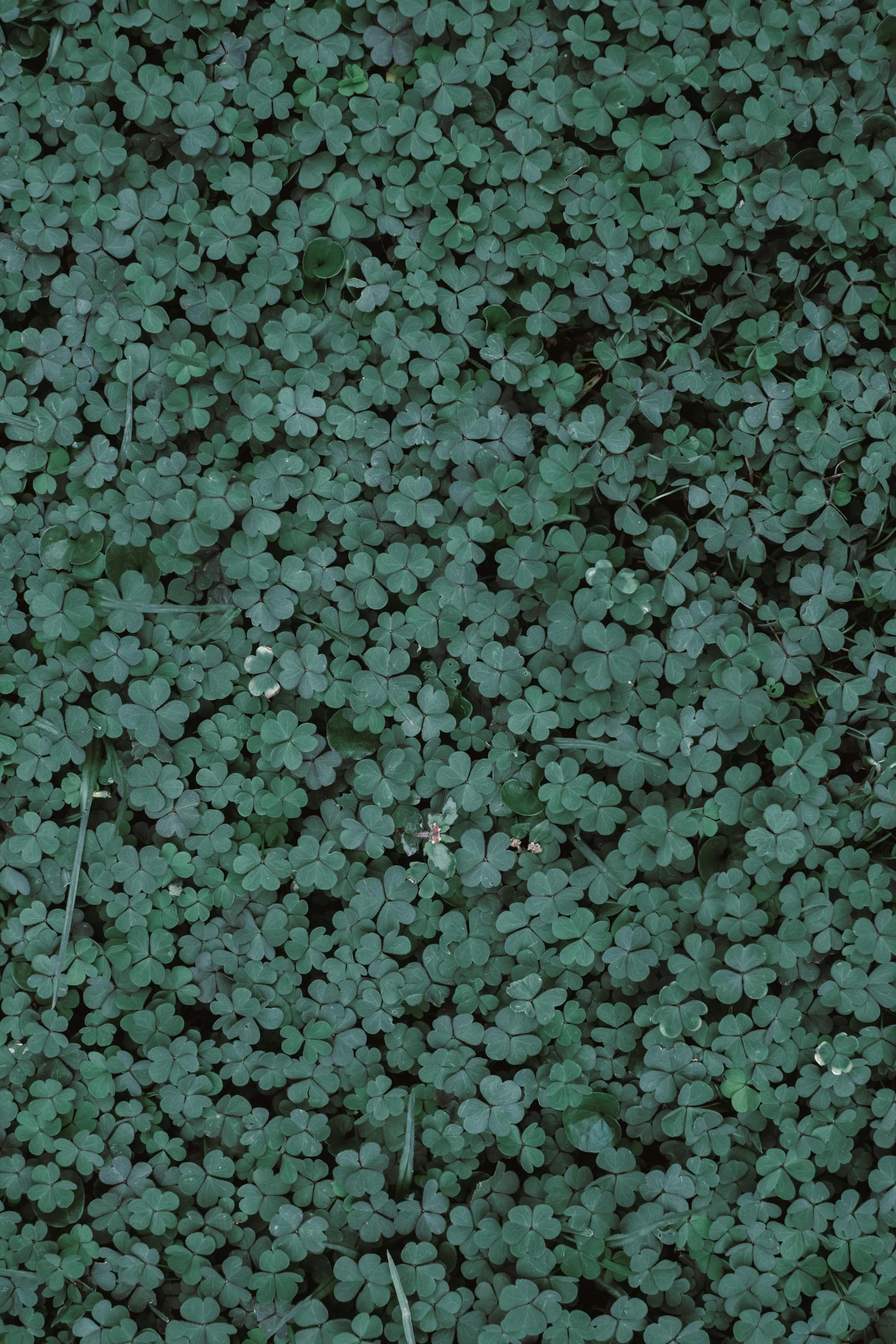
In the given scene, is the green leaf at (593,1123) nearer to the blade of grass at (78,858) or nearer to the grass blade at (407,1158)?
the grass blade at (407,1158)

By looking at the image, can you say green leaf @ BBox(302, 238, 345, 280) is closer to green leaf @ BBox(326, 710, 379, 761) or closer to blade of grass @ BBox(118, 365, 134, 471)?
blade of grass @ BBox(118, 365, 134, 471)

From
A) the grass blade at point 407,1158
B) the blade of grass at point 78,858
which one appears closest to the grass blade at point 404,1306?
the grass blade at point 407,1158

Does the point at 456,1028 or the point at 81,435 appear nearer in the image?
the point at 456,1028

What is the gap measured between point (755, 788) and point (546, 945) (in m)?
0.75

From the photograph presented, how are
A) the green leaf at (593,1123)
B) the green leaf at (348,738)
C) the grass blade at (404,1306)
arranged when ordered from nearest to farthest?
1. the grass blade at (404,1306)
2. the green leaf at (593,1123)
3. the green leaf at (348,738)

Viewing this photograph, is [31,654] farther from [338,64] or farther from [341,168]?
[338,64]

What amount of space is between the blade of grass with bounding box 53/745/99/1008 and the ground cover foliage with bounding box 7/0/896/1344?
12mm

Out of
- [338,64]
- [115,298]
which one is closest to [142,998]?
[115,298]

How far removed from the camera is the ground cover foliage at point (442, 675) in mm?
2535

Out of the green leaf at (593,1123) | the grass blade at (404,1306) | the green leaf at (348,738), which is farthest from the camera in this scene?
the green leaf at (348,738)

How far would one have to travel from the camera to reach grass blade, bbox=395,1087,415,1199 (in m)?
2.52

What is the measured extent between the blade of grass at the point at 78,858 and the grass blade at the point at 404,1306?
3.90 feet

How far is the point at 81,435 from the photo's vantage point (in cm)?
275

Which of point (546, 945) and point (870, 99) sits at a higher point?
point (870, 99)
